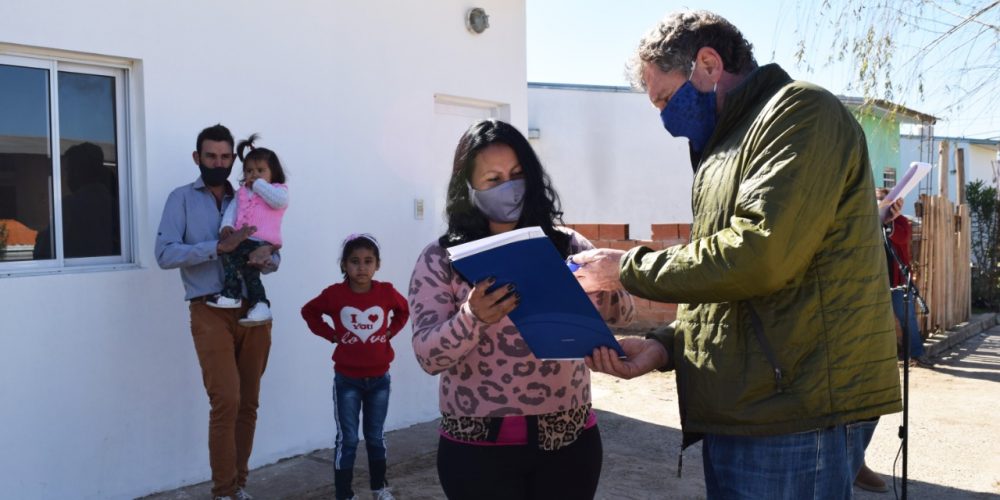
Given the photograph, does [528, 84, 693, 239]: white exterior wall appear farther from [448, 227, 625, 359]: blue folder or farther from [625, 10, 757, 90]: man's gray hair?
[448, 227, 625, 359]: blue folder

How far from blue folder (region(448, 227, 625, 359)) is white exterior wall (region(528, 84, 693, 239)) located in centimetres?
1979

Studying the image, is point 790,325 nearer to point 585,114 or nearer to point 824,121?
point 824,121

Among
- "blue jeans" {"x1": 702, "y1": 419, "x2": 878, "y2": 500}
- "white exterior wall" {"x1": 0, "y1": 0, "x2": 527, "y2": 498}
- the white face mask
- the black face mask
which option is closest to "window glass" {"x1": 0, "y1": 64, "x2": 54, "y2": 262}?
"white exterior wall" {"x1": 0, "y1": 0, "x2": 527, "y2": 498}

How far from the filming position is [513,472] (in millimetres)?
2439

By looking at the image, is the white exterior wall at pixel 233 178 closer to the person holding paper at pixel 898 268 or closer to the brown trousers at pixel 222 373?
the brown trousers at pixel 222 373

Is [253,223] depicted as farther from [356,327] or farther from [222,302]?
[356,327]

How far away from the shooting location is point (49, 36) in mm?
4469

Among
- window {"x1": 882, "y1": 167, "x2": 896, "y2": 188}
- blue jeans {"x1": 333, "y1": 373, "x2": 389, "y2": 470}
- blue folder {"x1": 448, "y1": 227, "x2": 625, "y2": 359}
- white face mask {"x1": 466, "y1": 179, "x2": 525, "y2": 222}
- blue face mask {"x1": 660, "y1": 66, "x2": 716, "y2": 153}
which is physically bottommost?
blue jeans {"x1": 333, "y1": 373, "x2": 389, "y2": 470}

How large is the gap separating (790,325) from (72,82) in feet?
14.2

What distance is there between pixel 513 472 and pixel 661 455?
3.91 m

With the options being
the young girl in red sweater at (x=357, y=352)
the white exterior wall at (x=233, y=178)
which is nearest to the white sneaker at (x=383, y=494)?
the young girl in red sweater at (x=357, y=352)

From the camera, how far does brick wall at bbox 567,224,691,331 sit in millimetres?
11305

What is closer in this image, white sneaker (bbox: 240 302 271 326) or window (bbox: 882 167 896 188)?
white sneaker (bbox: 240 302 271 326)

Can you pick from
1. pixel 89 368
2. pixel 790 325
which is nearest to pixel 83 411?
pixel 89 368
